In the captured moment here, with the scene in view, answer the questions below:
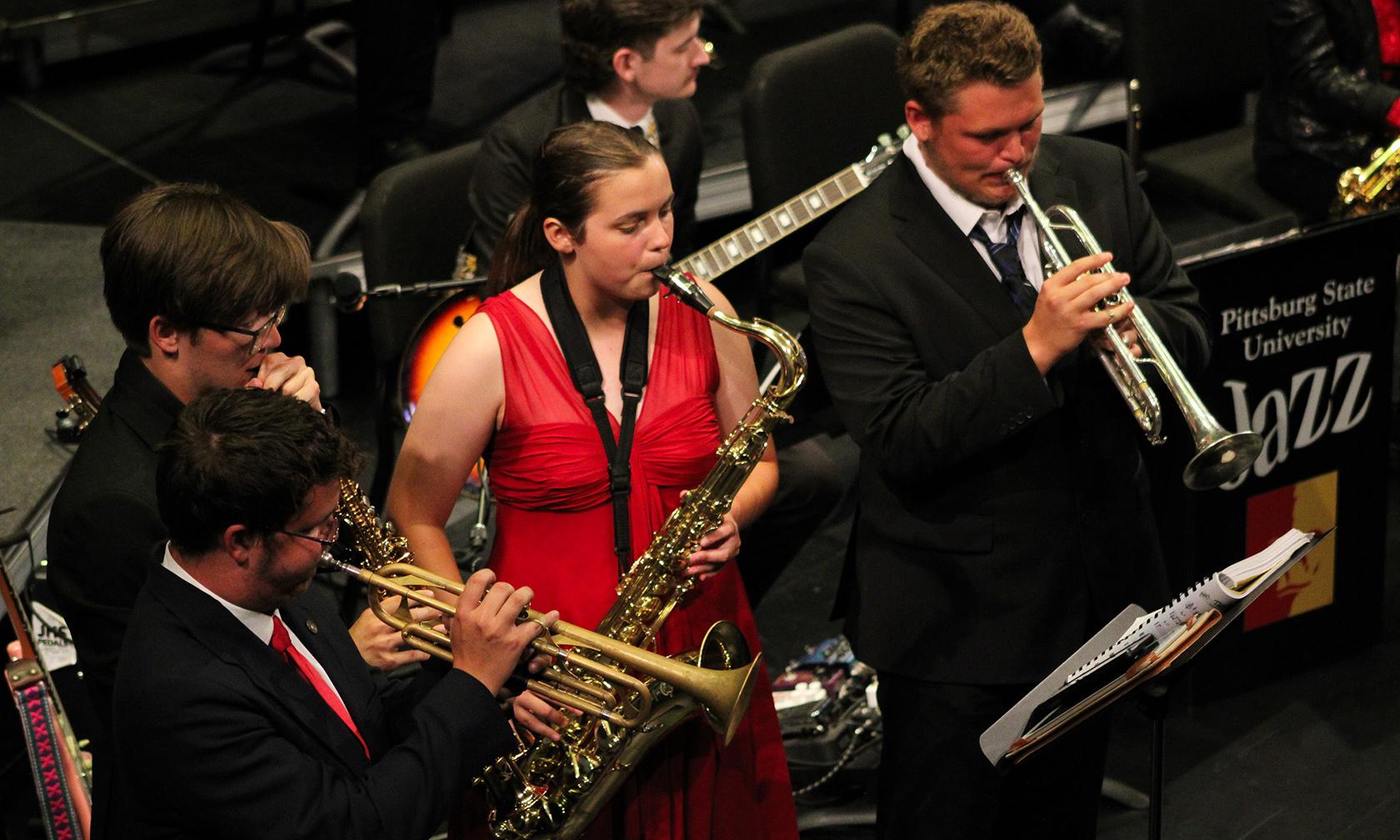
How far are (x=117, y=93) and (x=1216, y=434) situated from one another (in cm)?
552

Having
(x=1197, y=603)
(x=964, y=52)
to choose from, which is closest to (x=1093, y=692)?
(x=1197, y=603)

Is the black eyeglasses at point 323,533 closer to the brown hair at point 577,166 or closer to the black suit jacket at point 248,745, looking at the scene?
the black suit jacket at point 248,745

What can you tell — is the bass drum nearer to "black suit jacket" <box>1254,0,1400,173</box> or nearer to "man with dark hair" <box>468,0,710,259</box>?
"man with dark hair" <box>468,0,710,259</box>

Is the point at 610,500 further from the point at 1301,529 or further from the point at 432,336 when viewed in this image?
the point at 1301,529

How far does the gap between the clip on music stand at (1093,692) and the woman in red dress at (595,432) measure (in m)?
0.63

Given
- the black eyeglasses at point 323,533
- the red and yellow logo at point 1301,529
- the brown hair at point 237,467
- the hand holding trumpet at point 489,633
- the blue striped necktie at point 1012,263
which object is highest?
the brown hair at point 237,467

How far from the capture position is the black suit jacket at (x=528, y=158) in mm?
4480

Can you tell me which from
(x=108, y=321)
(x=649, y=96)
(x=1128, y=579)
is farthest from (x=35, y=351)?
(x=1128, y=579)

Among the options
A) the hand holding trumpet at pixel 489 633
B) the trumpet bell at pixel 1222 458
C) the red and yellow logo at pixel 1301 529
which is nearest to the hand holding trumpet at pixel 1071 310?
the trumpet bell at pixel 1222 458

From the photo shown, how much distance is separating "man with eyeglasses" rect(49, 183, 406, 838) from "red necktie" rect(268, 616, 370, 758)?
255mm

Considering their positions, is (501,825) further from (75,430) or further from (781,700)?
(75,430)

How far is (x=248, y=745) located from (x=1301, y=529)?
123 inches

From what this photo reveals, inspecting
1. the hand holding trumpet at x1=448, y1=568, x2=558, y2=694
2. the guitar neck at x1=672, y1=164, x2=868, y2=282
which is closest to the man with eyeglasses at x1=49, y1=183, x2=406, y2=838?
the hand holding trumpet at x1=448, y1=568, x2=558, y2=694

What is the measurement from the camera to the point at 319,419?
7.66ft
